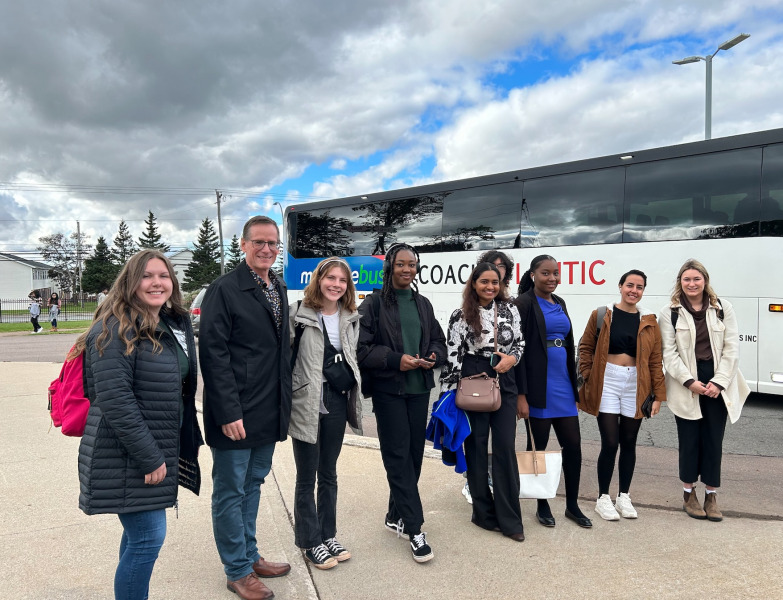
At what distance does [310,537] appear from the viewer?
3.17 meters

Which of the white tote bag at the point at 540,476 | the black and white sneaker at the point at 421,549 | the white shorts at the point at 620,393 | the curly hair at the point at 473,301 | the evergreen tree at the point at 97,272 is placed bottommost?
the black and white sneaker at the point at 421,549

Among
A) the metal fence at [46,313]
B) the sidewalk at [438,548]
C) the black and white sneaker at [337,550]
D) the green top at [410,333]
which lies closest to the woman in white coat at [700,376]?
the sidewalk at [438,548]

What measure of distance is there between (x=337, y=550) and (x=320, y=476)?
0.43 metres

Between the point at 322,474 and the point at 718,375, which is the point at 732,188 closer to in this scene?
the point at 718,375

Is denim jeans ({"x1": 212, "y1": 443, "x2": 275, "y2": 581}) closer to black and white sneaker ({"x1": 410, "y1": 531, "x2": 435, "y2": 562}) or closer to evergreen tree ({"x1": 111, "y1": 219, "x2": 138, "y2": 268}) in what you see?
black and white sneaker ({"x1": 410, "y1": 531, "x2": 435, "y2": 562})

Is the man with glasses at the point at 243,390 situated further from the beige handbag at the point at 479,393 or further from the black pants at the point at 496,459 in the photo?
the black pants at the point at 496,459

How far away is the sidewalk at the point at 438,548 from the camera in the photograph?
2.86 m

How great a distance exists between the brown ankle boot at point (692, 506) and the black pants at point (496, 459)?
128 centimetres

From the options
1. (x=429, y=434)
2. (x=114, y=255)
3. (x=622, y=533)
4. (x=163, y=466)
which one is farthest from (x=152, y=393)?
(x=114, y=255)

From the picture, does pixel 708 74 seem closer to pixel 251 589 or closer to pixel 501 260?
pixel 501 260

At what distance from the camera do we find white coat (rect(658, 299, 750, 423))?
12.5 ft

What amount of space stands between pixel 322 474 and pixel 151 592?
3.45ft

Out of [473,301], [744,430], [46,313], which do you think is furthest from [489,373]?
[46,313]

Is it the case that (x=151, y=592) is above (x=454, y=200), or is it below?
below
